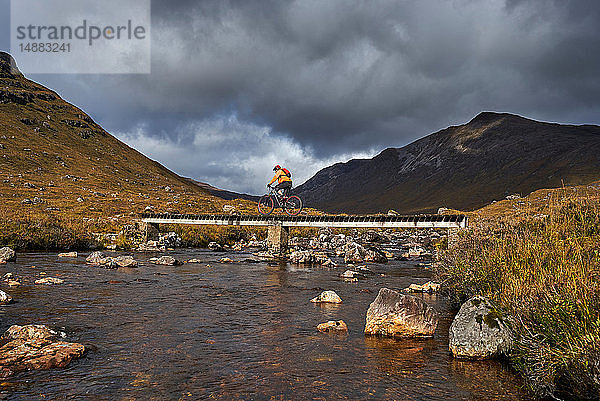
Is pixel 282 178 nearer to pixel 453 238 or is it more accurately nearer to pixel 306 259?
pixel 306 259

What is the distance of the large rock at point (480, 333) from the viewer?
451 inches

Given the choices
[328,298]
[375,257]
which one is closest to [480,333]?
[328,298]

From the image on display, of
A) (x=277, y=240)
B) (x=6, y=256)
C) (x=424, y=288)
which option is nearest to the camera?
(x=424, y=288)

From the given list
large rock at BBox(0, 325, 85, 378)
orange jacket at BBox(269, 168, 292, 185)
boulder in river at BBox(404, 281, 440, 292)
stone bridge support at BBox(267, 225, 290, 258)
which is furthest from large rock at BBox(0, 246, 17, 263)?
boulder in river at BBox(404, 281, 440, 292)

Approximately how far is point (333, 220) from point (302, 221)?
4132 mm

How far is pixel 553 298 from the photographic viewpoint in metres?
8.75

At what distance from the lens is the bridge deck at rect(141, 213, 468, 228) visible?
42438 millimetres

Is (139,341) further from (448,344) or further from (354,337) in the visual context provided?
(448,344)

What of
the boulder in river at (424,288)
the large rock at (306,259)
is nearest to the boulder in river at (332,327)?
the boulder in river at (424,288)

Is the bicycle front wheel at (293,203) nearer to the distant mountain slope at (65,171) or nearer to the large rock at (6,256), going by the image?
the large rock at (6,256)

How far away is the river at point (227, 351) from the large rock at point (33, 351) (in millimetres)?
371

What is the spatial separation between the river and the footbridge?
22.1 meters

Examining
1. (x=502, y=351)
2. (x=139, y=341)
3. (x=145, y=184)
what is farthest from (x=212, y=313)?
(x=145, y=184)

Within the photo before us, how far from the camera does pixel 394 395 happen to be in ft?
30.5
